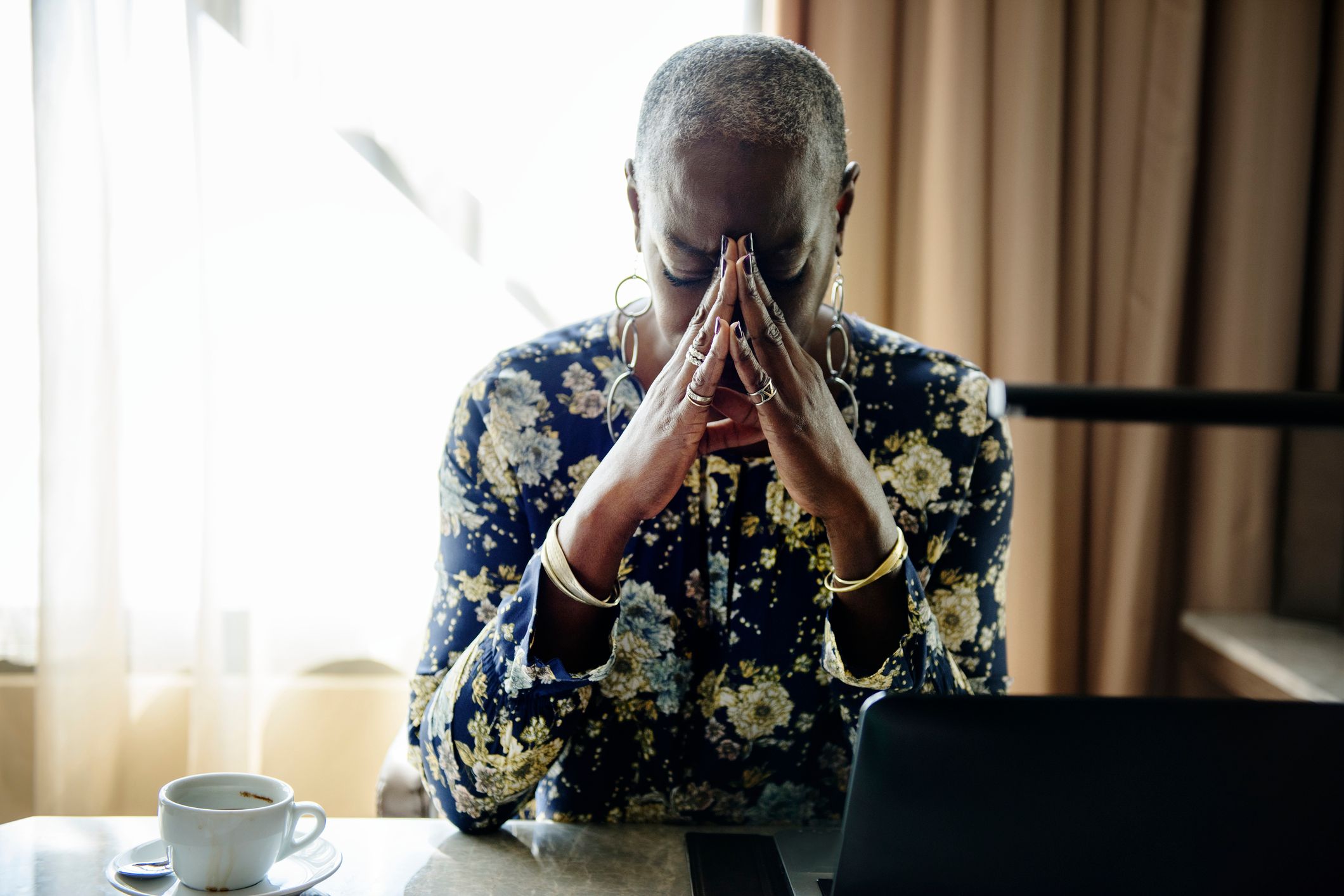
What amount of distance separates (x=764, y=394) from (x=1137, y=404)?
0.53 meters

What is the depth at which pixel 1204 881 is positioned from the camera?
577 millimetres

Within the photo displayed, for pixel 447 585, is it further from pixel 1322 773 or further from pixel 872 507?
pixel 1322 773

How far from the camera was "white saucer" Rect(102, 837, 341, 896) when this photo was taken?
0.75 m

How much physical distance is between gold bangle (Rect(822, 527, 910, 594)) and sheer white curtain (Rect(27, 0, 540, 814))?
1.17 m

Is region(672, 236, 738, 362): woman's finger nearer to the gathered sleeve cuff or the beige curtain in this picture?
the gathered sleeve cuff

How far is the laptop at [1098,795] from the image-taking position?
1.86 feet

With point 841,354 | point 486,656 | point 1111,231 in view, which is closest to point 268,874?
point 486,656

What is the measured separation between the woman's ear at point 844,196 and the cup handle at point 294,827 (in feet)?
2.50

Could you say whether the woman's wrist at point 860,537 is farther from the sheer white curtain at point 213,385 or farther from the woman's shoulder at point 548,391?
the sheer white curtain at point 213,385

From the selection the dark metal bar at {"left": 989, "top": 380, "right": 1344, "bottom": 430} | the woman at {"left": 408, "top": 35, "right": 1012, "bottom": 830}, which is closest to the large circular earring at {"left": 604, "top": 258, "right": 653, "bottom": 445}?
the woman at {"left": 408, "top": 35, "right": 1012, "bottom": 830}

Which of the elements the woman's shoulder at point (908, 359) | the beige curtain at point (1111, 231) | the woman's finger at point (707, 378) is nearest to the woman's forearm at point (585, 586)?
the woman's finger at point (707, 378)

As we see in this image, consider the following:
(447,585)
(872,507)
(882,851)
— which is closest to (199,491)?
(447,585)

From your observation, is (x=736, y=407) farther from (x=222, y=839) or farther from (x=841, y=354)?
(x=222, y=839)

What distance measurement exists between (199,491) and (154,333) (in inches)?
12.7
